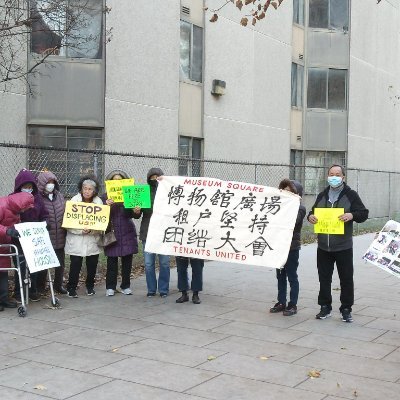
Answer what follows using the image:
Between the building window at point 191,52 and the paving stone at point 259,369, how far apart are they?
13.7 metres

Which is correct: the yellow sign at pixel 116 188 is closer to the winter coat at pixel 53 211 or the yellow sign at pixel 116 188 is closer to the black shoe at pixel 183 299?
the winter coat at pixel 53 211

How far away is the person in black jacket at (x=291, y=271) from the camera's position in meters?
8.41

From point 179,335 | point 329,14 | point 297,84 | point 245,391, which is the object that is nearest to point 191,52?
point 297,84

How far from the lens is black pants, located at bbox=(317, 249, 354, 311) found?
797 cm

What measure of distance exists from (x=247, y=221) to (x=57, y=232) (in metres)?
2.68

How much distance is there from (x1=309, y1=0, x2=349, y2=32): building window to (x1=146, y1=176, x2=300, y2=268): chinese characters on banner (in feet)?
62.4

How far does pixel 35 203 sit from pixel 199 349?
11.2 feet

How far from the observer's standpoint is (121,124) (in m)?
17.0

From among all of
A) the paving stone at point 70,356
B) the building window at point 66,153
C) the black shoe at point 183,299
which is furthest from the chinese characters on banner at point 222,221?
the building window at point 66,153

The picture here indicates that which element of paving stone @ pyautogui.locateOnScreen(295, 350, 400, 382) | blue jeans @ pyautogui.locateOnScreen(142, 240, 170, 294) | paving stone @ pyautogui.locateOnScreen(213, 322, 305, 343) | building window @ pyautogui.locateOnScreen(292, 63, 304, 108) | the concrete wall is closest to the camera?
paving stone @ pyautogui.locateOnScreen(295, 350, 400, 382)

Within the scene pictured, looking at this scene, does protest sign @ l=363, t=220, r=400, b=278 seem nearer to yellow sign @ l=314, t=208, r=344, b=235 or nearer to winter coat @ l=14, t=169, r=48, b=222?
yellow sign @ l=314, t=208, r=344, b=235

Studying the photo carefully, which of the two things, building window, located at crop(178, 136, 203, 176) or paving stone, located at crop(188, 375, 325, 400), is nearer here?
paving stone, located at crop(188, 375, 325, 400)

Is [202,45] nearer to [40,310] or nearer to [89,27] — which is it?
[89,27]

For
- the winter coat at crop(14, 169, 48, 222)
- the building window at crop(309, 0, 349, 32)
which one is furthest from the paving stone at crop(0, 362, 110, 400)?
the building window at crop(309, 0, 349, 32)
